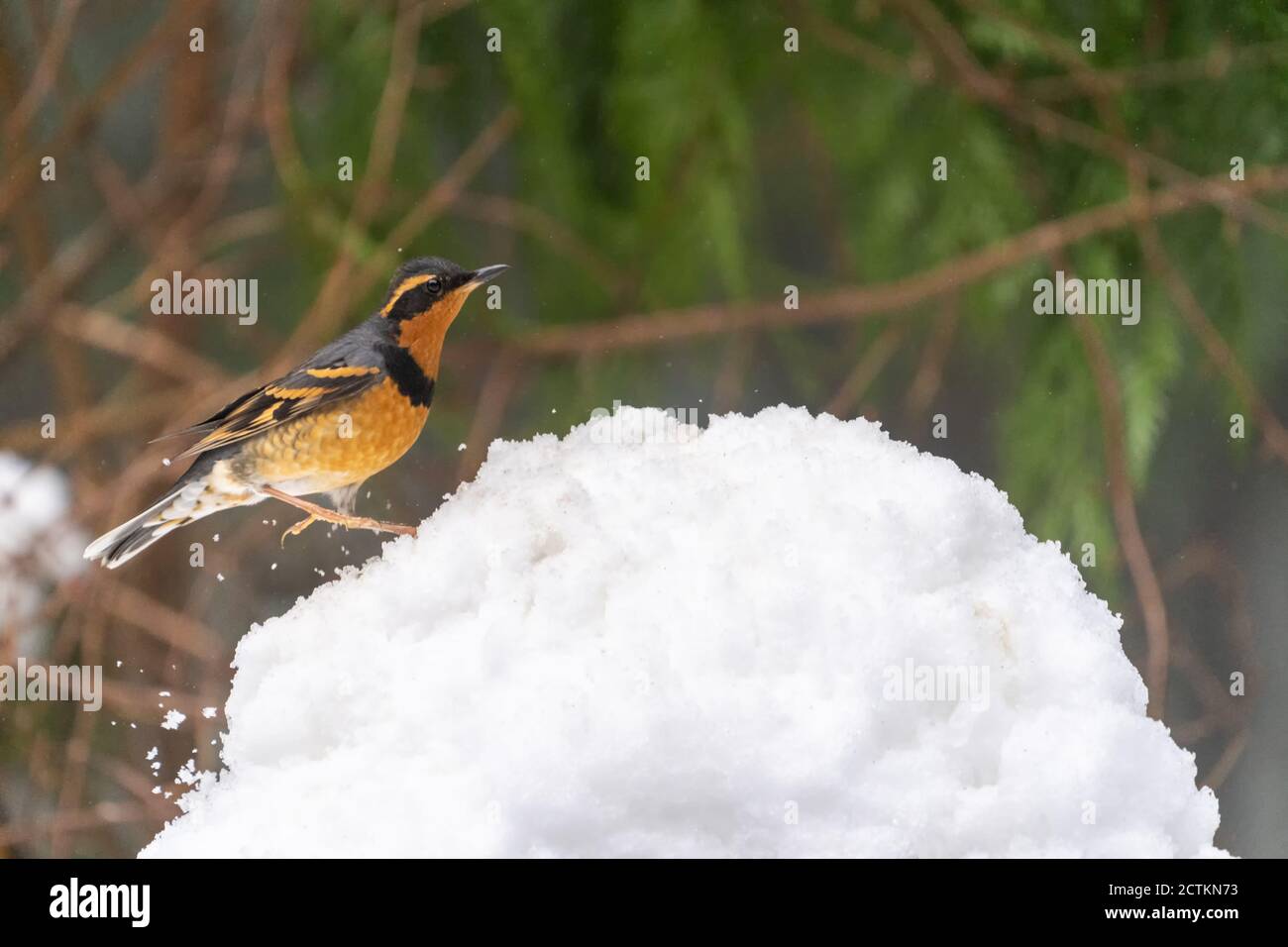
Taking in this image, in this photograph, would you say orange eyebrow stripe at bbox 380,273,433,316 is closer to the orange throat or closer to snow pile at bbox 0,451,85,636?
the orange throat

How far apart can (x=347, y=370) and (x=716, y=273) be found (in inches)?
19.8

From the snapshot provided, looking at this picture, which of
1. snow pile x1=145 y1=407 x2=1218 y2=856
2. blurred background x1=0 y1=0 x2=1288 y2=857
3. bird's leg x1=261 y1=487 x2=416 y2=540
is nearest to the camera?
snow pile x1=145 y1=407 x2=1218 y2=856

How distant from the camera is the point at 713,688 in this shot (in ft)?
2.79

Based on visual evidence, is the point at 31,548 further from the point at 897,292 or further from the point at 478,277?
the point at 897,292

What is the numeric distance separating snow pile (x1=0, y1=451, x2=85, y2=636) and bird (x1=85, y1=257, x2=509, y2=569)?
1.05 feet

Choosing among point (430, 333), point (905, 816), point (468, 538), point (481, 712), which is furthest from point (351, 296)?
point (905, 816)

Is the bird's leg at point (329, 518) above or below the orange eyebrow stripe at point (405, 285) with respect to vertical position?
below

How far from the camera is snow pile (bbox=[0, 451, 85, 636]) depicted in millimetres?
1436

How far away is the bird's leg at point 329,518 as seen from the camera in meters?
1.10

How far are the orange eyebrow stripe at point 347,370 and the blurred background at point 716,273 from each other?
224 mm

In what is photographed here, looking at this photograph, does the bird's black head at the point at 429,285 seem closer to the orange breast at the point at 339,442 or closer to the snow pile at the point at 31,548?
the orange breast at the point at 339,442

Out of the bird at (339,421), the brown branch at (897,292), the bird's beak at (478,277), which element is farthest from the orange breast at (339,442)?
the brown branch at (897,292)

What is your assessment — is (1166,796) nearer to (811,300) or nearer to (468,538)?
(468,538)

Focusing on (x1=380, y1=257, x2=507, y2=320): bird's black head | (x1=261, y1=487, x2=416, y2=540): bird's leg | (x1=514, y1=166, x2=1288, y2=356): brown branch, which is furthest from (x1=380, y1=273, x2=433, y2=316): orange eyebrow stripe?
(x1=514, y1=166, x2=1288, y2=356): brown branch
